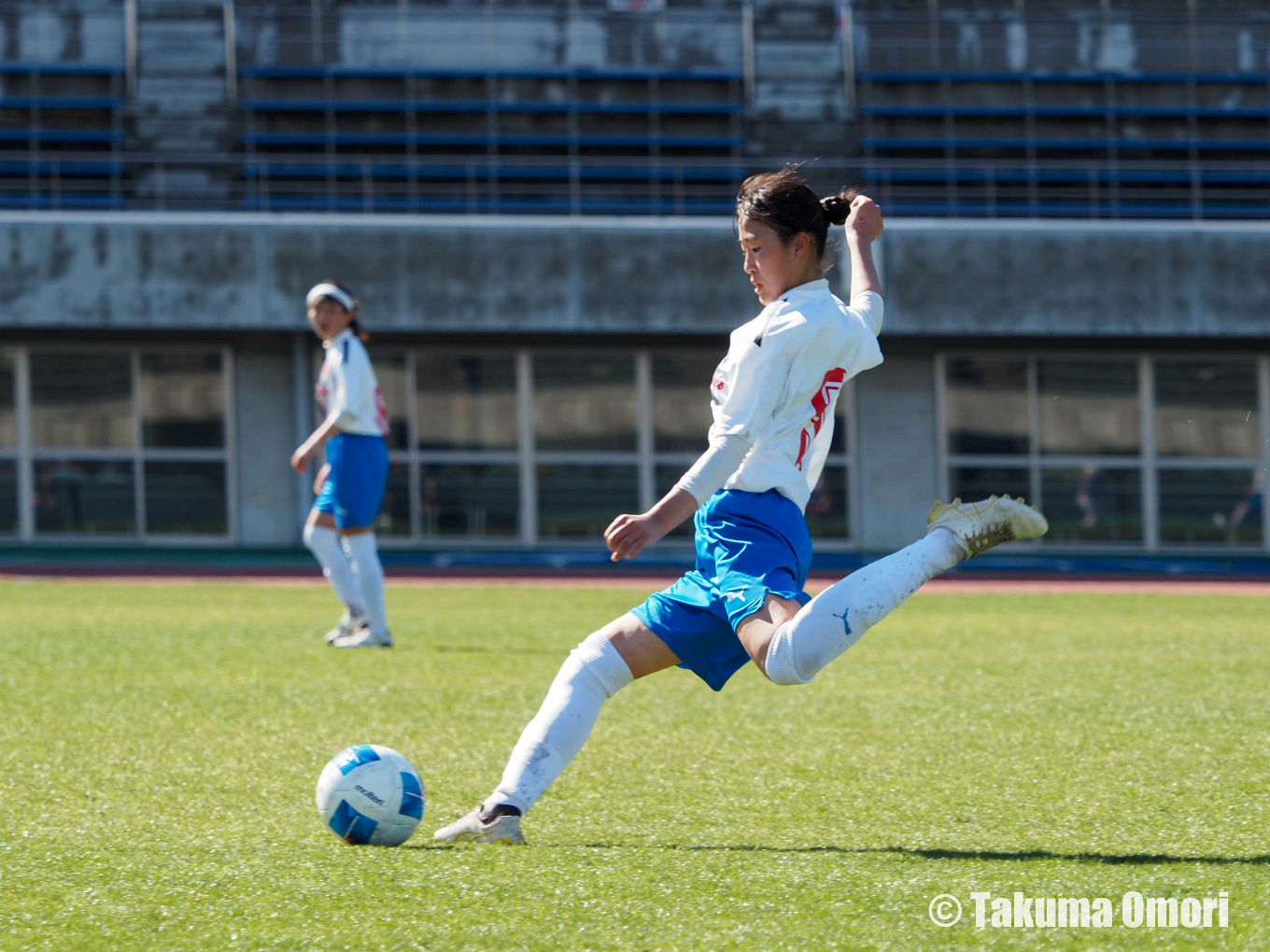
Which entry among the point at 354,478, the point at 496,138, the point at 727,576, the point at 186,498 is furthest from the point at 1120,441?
the point at 727,576

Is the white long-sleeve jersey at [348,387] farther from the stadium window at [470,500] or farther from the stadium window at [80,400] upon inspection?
the stadium window at [80,400]

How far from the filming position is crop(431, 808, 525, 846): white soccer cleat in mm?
3438

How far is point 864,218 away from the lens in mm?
3727

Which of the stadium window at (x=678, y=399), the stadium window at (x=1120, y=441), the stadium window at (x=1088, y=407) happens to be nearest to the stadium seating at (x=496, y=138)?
the stadium window at (x=678, y=399)

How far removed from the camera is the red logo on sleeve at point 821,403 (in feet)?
11.5

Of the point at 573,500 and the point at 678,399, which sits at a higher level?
the point at 678,399

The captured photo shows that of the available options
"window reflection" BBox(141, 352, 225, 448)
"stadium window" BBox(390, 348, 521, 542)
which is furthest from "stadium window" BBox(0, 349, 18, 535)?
"stadium window" BBox(390, 348, 521, 542)

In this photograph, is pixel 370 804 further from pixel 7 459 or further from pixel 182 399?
pixel 7 459

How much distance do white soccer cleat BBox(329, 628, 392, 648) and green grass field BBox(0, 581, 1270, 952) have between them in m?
0.20

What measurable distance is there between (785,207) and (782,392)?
489 millimetres

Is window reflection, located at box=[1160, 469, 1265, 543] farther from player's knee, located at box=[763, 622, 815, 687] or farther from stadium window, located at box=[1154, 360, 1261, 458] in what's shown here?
player's knee, located at box=[763, 622, 815, 687]

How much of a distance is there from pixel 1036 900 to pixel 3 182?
68.8ft

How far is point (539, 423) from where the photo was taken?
20953 mm

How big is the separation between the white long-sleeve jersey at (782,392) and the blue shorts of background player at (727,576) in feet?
0.22
